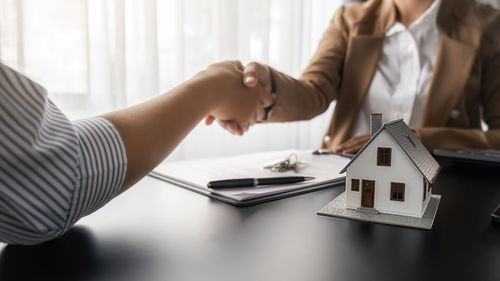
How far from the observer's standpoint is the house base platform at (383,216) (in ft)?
1.26

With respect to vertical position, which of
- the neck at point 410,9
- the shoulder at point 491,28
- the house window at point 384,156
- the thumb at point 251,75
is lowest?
the house window at point 384,156

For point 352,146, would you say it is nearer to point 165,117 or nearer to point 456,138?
point 456,138

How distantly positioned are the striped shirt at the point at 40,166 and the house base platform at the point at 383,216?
25cm

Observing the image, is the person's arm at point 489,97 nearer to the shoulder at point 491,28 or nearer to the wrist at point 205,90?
the shoulder at point 491,28

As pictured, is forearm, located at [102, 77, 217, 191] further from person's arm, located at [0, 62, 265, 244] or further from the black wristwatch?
the black wristwatch

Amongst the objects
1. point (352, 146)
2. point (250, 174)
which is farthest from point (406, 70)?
point (250, 174)

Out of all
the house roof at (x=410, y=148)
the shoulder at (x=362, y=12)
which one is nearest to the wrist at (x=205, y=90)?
the house roof at (x=410, y=148)

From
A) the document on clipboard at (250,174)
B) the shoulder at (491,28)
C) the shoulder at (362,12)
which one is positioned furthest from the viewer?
the shoulder at (362,12)

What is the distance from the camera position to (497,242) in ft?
1.13

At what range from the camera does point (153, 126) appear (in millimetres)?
413

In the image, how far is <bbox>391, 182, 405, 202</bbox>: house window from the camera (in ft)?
1.33

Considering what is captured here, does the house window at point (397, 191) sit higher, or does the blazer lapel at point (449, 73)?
the blazer lapel at point (449, 73)

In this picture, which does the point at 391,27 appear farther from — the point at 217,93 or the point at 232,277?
the point at 232,277

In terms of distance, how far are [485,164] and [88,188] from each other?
0.67 m
